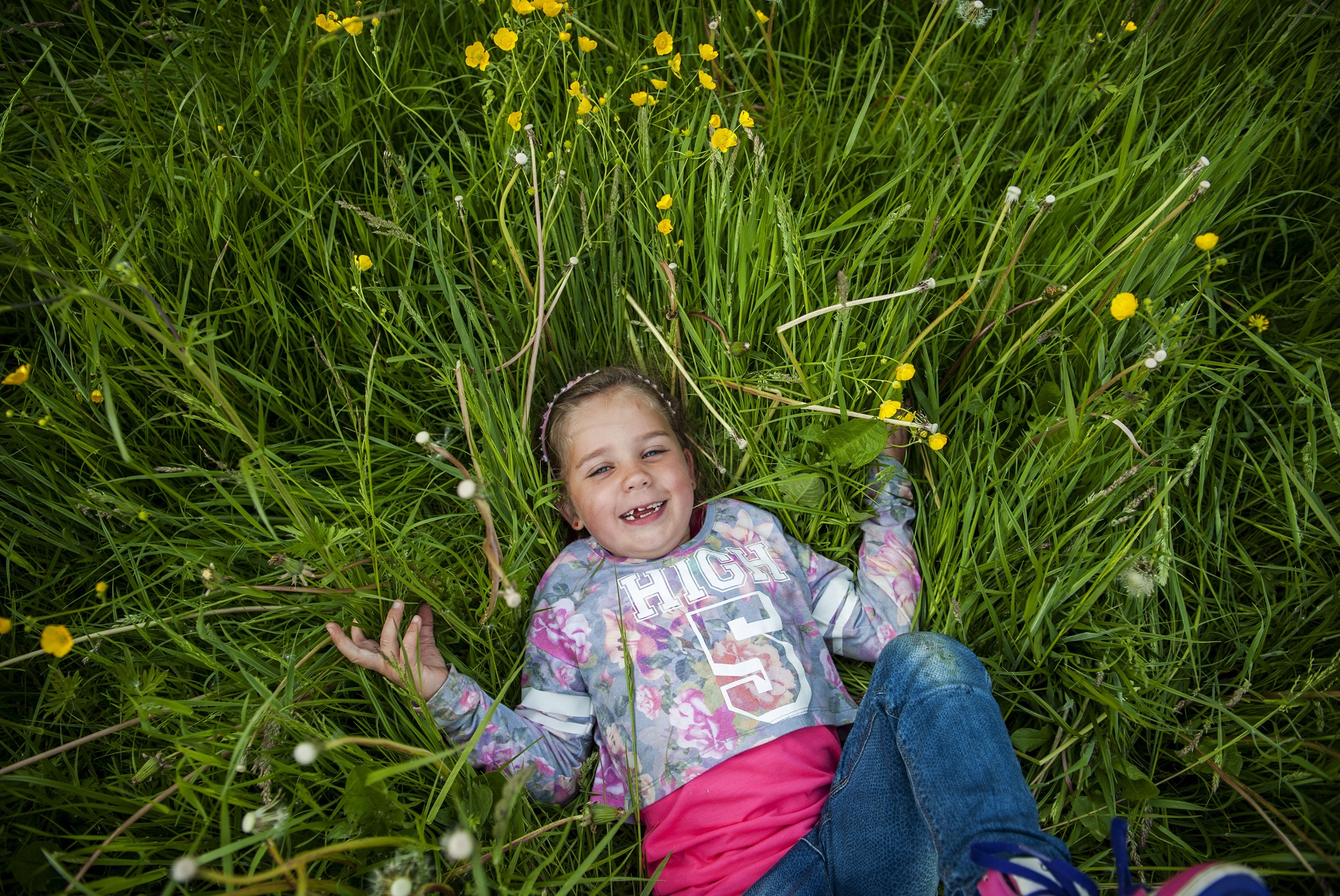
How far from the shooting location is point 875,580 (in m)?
1.81

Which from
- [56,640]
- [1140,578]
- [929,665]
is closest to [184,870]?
[56,640]

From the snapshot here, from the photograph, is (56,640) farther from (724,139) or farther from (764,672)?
(724,139)

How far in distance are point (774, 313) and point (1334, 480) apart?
138 centimetres

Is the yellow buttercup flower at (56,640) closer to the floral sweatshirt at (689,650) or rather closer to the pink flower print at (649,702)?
the floral sweatshirt at (689,650)

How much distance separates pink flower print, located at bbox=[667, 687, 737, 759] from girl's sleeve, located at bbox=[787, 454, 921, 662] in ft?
1.17

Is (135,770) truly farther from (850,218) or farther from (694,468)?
(850,218)

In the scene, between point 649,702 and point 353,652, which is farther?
point 649,702

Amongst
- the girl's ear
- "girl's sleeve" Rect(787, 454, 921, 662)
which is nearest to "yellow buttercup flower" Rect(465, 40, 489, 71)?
the girl's ear

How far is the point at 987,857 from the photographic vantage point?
50.5 inches

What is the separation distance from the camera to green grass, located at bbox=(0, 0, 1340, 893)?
5.18 ft

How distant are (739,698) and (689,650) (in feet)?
0.49

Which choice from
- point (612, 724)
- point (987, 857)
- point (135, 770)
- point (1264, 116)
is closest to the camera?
point (987, 857)

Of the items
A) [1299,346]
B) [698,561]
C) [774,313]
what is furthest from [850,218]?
[1299,346]

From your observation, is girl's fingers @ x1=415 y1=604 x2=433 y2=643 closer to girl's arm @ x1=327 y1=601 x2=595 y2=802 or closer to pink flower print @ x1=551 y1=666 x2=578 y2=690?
girl's arm @ x1=327 y1=601 x2=595 y2=802
